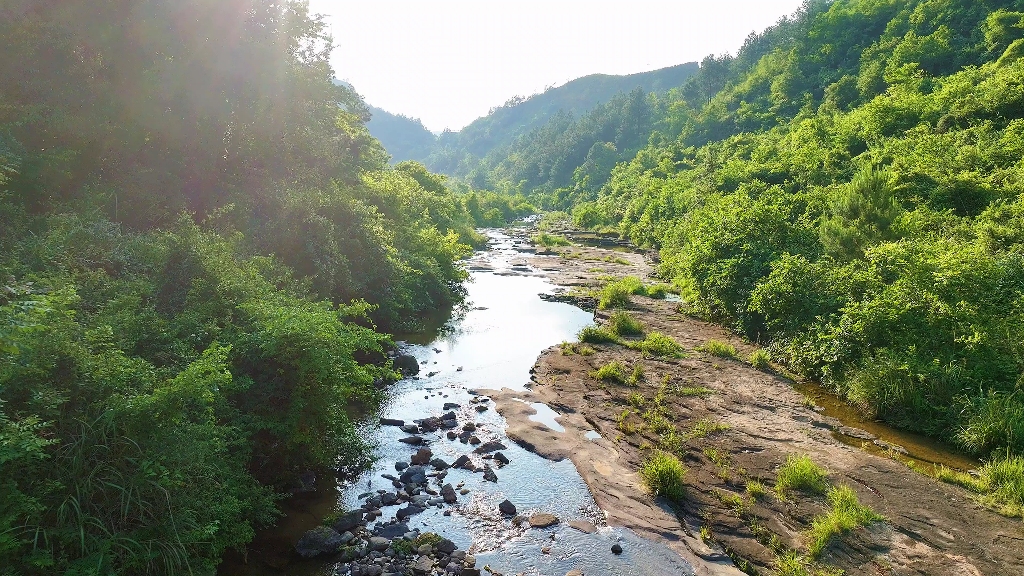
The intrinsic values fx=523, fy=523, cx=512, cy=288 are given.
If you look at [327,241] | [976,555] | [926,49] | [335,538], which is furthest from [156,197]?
[926,49]

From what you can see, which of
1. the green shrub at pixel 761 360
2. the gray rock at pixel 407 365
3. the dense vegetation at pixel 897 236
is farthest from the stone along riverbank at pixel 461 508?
the dense vegetation at pixel 897 236

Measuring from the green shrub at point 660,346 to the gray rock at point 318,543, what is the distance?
15.0 m

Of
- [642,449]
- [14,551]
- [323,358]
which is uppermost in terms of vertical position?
[323,358]

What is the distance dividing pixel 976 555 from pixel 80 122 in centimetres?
2540

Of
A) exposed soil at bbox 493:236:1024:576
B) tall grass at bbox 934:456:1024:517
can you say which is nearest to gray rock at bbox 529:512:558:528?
exposed soil at bbox 493:236:1024:576

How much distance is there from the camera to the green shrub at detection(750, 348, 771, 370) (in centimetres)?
2036

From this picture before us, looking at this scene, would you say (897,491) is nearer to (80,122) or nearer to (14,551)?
(14,551)

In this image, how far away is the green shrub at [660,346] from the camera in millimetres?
21919

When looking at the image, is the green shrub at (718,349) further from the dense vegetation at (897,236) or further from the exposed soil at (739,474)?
the dense vegetation at (897,236)

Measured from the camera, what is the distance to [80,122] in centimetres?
1648

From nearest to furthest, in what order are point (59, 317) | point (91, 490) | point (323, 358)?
point (91, 490) → point (59, 317) → point (323, 358)

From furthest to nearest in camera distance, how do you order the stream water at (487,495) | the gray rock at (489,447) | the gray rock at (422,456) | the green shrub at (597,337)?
the green shrub at (597,337), the gray rock at (489,447), the gray rock at (422,456), the stream water at (487,495)

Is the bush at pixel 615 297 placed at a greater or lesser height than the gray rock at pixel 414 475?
greater

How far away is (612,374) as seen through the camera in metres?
19.5
